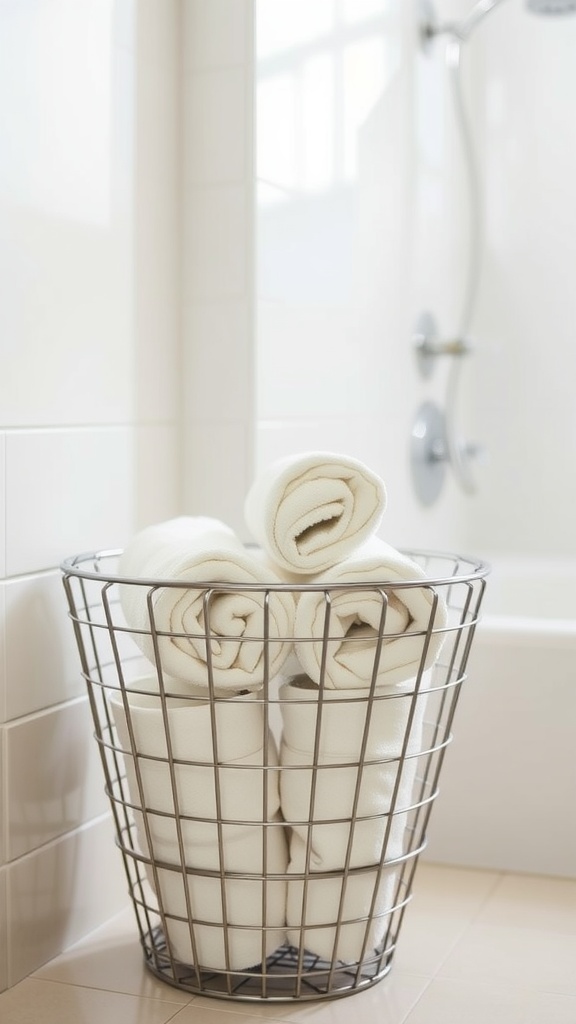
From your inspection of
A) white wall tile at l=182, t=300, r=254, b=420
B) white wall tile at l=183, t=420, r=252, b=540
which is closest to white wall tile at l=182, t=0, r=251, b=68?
white wall tile at l=182, t=300, r=254, b=420

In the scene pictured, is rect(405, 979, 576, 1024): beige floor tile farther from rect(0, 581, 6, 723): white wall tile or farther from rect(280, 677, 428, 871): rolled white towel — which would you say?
rect(0, 581, 6, 723): white wall tile

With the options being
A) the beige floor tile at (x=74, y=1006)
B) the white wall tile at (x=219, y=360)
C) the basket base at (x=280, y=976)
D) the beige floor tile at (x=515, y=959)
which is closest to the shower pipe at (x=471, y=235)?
the white wall tile at (x=219, y=360)

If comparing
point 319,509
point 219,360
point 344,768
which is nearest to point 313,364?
point 219,360

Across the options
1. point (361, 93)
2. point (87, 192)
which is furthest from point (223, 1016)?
point (361, 93)

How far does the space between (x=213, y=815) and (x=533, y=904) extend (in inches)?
17.0

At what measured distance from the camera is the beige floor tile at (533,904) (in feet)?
3.88

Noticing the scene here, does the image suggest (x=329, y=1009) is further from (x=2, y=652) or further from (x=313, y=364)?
(x=313, y=364)

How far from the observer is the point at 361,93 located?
1.54 meters

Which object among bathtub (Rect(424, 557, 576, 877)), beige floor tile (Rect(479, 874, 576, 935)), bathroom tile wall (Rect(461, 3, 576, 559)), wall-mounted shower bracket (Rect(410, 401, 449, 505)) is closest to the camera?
beige floor tile (Rect(479, 874, 576, 935))

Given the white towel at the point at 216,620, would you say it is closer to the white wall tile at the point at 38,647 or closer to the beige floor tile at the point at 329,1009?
the white wall tile at the point at 38,647

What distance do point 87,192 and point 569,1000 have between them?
84 centimetres

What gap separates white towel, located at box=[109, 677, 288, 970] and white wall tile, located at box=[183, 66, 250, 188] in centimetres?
61

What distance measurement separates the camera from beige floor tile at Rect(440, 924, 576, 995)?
1050 mm

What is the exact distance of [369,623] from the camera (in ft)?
3.14
